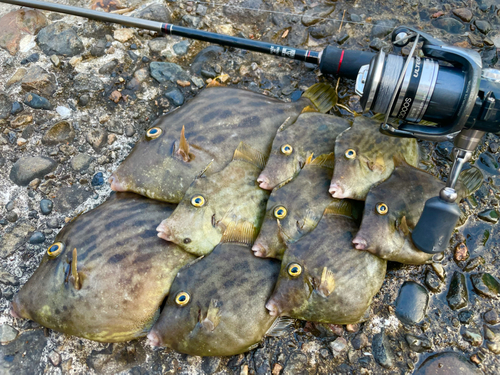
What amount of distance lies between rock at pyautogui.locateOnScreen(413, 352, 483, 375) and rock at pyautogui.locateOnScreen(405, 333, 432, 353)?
9cm

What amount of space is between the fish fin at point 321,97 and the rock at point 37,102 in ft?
10.1

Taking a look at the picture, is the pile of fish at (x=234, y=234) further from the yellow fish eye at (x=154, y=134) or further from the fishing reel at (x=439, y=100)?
the fishing reel at (x=439, y=100)

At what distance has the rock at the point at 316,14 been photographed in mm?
5613

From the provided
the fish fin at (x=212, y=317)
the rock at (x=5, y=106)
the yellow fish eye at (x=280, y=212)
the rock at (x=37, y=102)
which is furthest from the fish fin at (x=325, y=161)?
the rock at (x=5, y=106)

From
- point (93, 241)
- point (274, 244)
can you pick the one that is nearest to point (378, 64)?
point (274, 244)

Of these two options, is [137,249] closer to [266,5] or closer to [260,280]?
[260,280]

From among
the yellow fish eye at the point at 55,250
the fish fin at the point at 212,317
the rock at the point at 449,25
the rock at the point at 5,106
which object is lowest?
the fish fin at the point at 212,317

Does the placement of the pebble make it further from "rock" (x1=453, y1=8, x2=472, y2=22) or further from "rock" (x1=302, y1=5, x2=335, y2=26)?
"rock" (x1=453, y1=8, x2=472, y2=22)

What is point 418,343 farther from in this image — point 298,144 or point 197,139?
point 197,139

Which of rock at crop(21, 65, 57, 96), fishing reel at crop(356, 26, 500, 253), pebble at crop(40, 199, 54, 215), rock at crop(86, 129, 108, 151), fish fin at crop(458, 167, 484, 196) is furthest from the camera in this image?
rock at crop(21, 65, 57, 96)

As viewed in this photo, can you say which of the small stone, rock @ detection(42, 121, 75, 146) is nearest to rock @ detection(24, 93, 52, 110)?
rock @ detection(42, 121, 75, 146)

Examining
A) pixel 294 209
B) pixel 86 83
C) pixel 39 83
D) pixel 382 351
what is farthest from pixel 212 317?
pixel 39 83

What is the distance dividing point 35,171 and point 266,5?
3.63 meters

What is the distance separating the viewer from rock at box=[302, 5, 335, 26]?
561 cm
